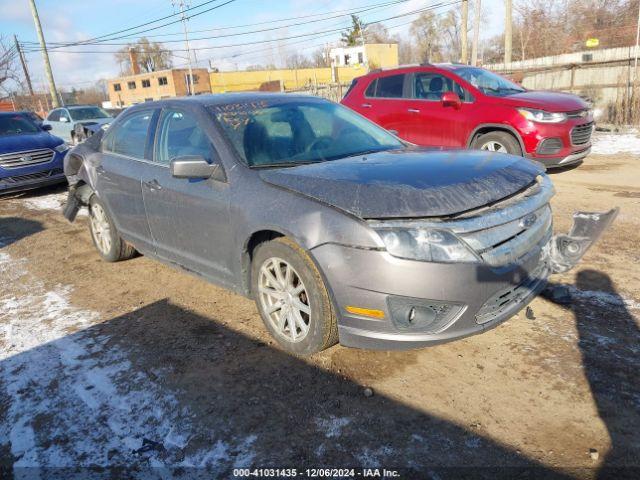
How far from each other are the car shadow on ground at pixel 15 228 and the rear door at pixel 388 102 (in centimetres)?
584

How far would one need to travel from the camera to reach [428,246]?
98.4 inches

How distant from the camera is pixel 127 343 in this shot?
3.47 m

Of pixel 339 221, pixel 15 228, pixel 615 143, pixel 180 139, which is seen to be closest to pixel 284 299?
pixel 339 221

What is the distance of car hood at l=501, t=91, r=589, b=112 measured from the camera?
7.18 m

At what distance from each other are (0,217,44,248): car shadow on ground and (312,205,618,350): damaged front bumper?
224 inches

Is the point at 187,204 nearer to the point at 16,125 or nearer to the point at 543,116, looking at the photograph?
the point at 543,116

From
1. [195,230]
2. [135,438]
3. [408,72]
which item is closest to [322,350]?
[135,438]

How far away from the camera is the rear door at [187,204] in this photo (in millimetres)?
3447

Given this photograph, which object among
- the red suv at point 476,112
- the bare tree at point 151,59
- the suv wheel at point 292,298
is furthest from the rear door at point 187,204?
the bare tree at point 151,59

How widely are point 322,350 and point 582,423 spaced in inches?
57.2

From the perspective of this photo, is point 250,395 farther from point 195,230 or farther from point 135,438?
point 195,230

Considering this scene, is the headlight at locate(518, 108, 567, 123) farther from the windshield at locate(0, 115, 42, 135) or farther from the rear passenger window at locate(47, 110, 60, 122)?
the rear passenger window at locate(47, 110, 60, 122)

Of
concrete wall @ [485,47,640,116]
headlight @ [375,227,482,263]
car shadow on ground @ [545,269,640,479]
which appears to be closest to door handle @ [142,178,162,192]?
headlight @ [375,227,482,263]

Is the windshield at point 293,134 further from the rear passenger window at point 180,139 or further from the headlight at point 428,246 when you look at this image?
the headlight at point 428,246
